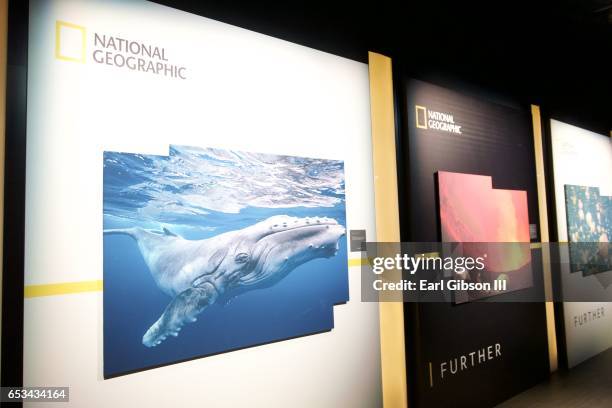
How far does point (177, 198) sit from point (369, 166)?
4.20ft

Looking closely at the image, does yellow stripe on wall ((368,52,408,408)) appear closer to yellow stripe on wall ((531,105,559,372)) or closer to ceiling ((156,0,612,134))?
ceiling ((156,0,612,134))

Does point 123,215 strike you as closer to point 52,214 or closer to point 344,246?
point 52,214

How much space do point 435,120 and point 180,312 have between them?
7.05 ft

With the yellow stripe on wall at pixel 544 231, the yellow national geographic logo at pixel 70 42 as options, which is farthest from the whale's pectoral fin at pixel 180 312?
the yellow stripe on wall at pixel 544 231

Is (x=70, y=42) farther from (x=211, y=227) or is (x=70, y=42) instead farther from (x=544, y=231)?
(x=544, y=231)

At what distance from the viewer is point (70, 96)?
1.61 m

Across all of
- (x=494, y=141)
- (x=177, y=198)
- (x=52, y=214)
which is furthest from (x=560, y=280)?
(x=52, y=214)

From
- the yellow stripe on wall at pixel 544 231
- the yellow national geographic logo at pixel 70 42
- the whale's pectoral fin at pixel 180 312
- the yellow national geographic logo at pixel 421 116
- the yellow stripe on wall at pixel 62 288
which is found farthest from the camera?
the yellow stripe on wall at pixel 544 231

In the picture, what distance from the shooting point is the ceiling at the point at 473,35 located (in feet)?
7.50

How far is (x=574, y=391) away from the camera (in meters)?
3.22

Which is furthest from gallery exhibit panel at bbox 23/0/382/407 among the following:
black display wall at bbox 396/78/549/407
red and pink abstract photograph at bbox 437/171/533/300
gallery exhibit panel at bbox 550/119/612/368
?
gallery exhibit panel at bbox 550/119/612/368

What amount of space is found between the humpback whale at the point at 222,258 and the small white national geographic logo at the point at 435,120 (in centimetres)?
104

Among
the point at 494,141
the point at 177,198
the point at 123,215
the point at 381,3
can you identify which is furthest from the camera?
the point at 494,141

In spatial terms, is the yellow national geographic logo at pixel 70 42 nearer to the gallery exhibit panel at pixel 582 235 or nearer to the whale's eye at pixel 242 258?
the whale's eye at pixel 242 258
